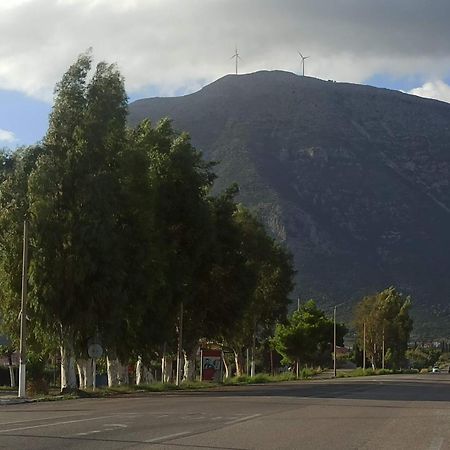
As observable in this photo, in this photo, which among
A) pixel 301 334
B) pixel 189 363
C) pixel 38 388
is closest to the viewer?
pixel 38 388

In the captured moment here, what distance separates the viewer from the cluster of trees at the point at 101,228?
132 feet

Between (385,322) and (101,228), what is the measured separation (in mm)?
88696

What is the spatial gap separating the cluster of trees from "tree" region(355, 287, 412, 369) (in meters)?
69.7

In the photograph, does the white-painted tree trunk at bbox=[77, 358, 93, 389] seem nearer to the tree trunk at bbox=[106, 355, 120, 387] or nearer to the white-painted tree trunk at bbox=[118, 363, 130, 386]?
the tree trunk at bbox=[106, 355, 120, 387]

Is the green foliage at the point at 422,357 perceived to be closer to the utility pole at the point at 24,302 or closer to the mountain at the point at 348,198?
the mountain at the point at 348,198

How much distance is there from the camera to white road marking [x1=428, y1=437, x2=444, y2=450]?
1707 cm

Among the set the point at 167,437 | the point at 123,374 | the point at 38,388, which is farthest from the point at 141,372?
the point at 167,437

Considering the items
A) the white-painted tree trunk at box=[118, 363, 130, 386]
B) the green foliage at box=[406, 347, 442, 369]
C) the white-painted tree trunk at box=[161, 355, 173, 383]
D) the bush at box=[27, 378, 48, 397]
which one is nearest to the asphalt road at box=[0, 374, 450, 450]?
the bush at box=[27, 378, 48, 397]

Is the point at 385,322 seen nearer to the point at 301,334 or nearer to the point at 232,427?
the point at 301,334

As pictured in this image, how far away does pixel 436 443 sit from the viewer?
17891mm

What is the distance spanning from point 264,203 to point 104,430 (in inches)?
4552

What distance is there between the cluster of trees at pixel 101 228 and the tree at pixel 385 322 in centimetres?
6966

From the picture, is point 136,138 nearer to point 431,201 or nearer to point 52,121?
point 52,121

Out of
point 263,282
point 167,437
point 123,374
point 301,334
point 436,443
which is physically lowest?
point 123,374
